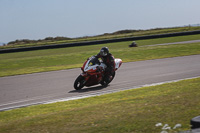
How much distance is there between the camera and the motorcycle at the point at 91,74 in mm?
12039

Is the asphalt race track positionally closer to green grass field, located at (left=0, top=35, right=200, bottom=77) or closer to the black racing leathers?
the black racing leathers

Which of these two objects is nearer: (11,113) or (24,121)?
(24,121)

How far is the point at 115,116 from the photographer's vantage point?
6.86m

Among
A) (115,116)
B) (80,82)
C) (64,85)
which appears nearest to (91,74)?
(80,82)

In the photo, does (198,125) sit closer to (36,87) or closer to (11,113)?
(11,113)

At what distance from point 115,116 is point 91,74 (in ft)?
17.5

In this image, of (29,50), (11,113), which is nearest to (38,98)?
(11,113)

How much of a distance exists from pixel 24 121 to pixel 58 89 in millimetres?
4988

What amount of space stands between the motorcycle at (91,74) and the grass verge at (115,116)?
2974mm

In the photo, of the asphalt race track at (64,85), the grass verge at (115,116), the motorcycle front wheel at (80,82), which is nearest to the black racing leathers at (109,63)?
the asphalt race track at (64,85)

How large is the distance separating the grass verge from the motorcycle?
9.76ft

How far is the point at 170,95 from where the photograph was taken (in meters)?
8.64

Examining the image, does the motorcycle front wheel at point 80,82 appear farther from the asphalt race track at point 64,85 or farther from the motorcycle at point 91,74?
the asphalt race track at point 64,85

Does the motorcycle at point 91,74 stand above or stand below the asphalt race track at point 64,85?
above
